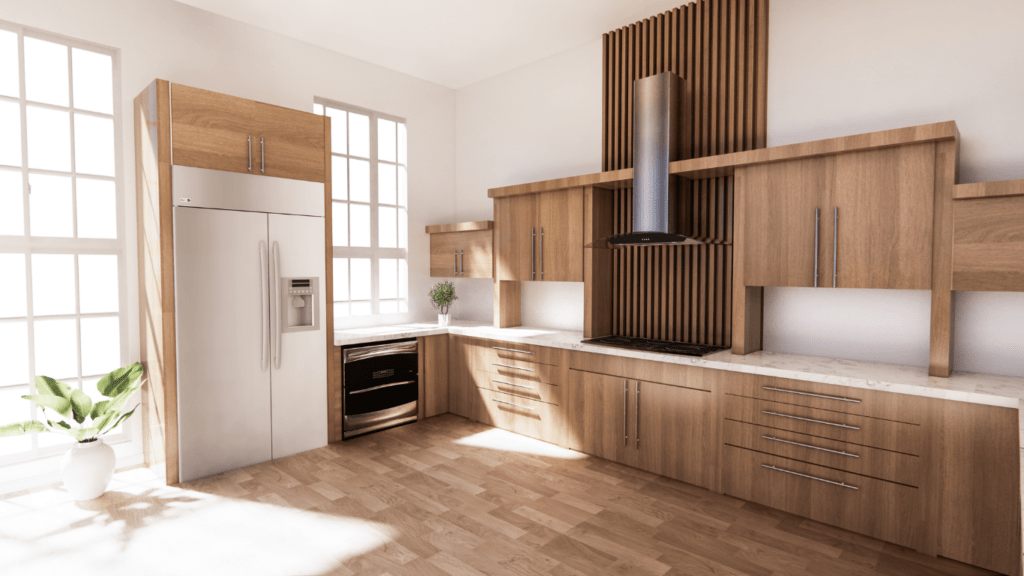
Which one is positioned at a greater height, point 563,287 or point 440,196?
point 440,196

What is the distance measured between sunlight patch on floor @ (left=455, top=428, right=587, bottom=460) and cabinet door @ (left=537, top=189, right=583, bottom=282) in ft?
4.31

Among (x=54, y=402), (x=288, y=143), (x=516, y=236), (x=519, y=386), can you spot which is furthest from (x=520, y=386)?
(x=54, y=402)

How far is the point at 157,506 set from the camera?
2896 millimetres

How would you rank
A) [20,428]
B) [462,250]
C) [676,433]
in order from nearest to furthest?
1. [20,428]
2. [676,433]
3. [462,250]

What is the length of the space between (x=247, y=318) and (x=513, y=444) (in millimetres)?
2150

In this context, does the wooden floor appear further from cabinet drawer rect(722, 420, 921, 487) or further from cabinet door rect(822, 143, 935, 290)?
cabinet door rect(822, 143, 935, 290)

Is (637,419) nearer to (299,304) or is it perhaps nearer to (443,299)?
(443,299)

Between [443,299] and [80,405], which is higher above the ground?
[443,299]

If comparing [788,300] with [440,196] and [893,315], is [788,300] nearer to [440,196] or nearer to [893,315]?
[893,315]

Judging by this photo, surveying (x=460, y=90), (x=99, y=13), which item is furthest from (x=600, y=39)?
(x=99, y=13)

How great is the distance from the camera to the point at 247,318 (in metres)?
3.44

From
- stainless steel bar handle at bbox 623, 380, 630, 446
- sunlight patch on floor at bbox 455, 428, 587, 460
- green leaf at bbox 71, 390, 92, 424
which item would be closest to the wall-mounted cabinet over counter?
sunlight patch on floor at bbox 455, 428, 587, 460

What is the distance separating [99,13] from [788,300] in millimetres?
4892

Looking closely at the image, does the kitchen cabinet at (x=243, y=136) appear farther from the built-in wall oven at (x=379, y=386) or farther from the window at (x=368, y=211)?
the built-in wall oven at (x=379, y=386)
